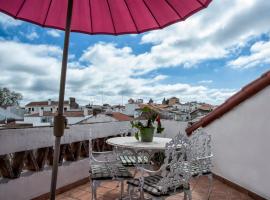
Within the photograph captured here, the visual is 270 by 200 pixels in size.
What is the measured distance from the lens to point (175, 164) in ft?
6.33

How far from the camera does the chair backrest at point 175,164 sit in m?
1.92

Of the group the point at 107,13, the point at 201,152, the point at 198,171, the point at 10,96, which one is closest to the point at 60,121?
the point at 107,13

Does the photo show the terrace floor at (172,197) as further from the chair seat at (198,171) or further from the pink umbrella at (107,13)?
the pink umbrella at (107,13)

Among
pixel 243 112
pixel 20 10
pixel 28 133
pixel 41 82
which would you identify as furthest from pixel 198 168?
pixel 41 82

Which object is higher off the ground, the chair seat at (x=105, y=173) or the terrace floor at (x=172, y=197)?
the chair seat at (x=105, y=173)

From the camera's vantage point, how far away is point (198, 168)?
8.48 feet

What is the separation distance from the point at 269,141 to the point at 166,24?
7.06 ft

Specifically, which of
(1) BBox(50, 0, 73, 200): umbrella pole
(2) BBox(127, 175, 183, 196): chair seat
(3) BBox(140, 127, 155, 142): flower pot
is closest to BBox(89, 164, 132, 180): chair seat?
(2) BBox(127, 175, 183, 196): chair seat

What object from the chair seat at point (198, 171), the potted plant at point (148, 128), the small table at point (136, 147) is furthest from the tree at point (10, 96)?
the chair seat at point (198, 171)

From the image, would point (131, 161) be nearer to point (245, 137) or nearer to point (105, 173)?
point (105, 173)

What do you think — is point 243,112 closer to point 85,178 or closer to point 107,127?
point 107,127

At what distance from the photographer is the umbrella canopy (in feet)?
4.47

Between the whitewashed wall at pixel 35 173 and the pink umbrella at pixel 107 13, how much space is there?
1.40 metres

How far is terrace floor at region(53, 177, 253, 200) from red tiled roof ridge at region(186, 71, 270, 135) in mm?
1099
